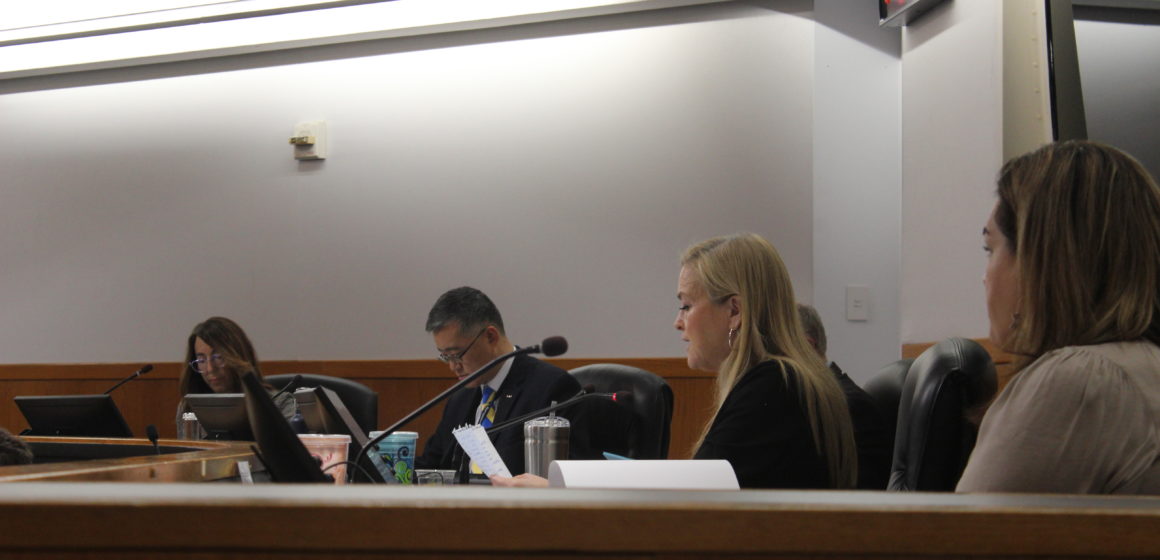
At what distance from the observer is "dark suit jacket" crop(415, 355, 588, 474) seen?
292cm

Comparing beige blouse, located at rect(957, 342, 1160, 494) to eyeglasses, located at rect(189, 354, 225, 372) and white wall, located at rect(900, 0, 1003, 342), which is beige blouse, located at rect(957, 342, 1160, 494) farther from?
eyeglasses, located at rect(189, 354, 225, 372)

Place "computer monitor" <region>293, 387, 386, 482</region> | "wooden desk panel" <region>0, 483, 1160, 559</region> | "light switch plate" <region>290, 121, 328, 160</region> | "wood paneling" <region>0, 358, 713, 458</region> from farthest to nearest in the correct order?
"light switch plate" <region>290, 121, 328, 160</region> → "wood paneling" <region>0, 358, 713, 458</region> → "computer monitor" <region>293, 387, 386, 482</region> → "wooden desk panel" <region>0, 483, 1160, 559</region>

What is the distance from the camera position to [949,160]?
3395mm

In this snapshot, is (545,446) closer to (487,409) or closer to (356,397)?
(487,409)

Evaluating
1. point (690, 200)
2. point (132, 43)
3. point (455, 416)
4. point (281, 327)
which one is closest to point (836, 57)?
point (690, 200)

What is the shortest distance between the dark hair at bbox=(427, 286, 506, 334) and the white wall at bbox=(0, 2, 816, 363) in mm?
1261

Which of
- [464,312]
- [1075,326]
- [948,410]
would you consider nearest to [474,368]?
[464,312]

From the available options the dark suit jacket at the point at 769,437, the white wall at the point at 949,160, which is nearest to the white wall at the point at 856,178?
the white wall at the point at 949,160

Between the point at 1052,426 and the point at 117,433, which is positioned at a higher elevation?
the point at 1052,426

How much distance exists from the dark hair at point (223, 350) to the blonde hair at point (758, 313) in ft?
8.08

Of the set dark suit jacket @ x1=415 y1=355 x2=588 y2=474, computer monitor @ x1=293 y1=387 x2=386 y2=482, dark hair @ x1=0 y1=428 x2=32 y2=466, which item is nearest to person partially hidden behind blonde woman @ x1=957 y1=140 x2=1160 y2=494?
computer monitor @ x1=293 y1=387 x2=386 y2=482

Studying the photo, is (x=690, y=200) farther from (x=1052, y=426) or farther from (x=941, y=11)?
(x=1052, y=426)

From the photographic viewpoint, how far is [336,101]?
5199 mm

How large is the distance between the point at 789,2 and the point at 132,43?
3.24 meters
